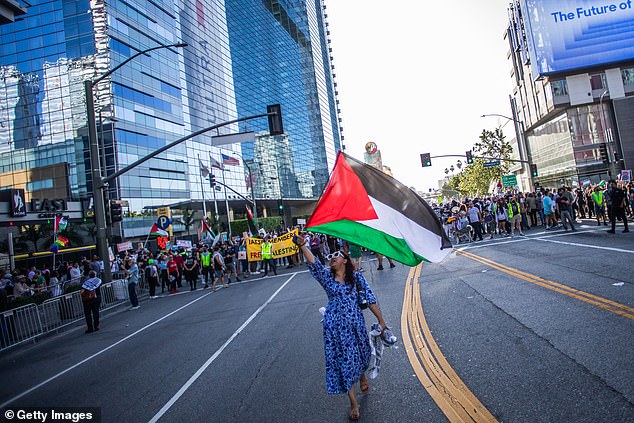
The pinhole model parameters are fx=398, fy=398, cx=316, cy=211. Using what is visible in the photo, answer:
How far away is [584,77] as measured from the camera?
44.5m

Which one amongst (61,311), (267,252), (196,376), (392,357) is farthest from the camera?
(267,252)

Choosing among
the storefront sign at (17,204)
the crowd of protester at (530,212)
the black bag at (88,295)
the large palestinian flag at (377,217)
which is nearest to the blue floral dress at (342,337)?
the large palestinian flag at (377,217)

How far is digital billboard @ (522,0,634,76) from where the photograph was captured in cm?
4284

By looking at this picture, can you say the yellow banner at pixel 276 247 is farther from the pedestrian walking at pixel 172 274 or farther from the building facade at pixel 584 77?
the building facade at pixel 584 77

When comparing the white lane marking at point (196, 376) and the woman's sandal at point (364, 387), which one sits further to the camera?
the white lane marking at point (196, 376)

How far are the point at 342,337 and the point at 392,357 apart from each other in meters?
1.62

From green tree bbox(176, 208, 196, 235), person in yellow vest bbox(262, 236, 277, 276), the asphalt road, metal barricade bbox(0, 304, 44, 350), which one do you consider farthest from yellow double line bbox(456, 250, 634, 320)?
green tree bbox(176, 208, 196, 235)

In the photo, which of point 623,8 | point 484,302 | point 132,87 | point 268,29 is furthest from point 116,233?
point 268,29

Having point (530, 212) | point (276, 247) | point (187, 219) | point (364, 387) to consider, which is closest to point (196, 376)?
point (364, 387)

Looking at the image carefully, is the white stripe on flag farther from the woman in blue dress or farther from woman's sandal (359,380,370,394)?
woman's sandal (359,380,370,394)

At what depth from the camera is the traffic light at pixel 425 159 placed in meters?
34.2

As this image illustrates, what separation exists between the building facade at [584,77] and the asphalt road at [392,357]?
40052 millimetres

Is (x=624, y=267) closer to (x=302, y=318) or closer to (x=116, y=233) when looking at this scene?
(x=302, y=318)

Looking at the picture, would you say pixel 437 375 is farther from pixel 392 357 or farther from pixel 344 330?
pixel 344 330
